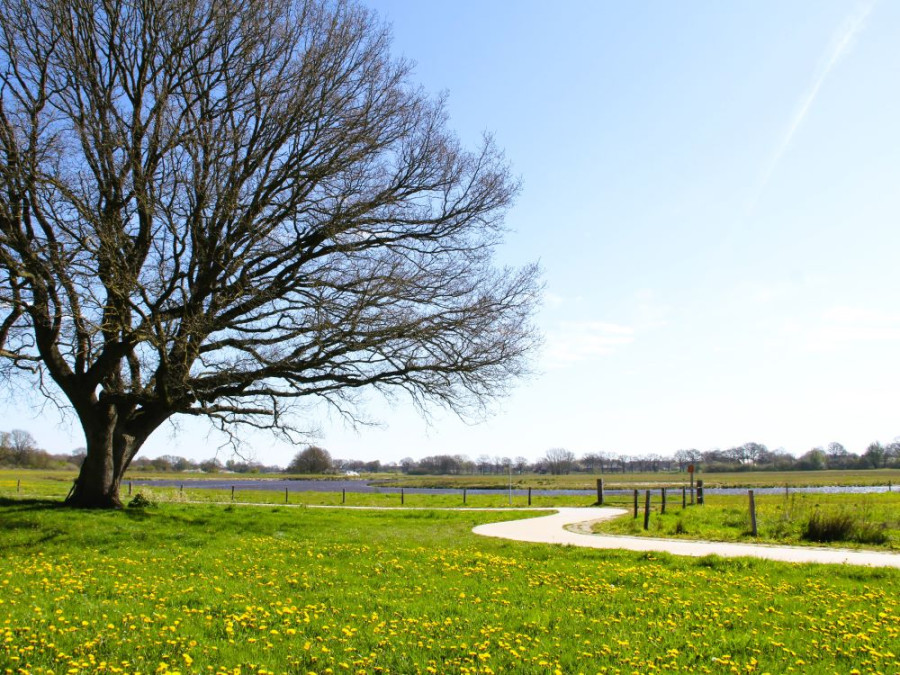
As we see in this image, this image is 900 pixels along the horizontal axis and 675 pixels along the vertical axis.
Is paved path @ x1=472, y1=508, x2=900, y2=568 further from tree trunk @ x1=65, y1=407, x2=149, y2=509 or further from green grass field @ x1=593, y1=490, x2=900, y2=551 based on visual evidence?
tree trunk @ x1=65, y1=407, x2=149, y2=509

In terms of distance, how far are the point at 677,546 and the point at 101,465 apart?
15.8 m

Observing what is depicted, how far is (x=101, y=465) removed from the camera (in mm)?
19047

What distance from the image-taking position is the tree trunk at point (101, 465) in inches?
743

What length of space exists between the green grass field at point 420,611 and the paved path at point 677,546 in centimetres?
154

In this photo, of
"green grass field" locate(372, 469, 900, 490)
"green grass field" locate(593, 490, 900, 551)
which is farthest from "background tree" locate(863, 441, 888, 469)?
"green grass field" locate(593, 490, 900, 551)

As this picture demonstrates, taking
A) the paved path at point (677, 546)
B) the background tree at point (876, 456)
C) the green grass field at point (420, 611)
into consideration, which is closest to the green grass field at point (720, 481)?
the background tree at point (876, 456)

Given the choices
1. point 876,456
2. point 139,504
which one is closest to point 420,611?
point 139,504

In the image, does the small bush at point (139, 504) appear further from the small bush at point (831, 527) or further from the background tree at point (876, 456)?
the background tree at point (876, 456)

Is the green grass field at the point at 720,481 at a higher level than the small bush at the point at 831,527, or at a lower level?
lower

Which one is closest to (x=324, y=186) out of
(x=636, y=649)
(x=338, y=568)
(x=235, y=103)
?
(x=235, y=103)

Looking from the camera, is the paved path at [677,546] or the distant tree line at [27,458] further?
the distant tree line at [27,458]

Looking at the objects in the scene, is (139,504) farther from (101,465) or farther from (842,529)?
(842,529)

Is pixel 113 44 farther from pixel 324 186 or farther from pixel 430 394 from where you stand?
pixel 430 394

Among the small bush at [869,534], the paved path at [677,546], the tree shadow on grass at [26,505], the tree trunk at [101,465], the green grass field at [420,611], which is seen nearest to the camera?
the green grass field at [420,611]
